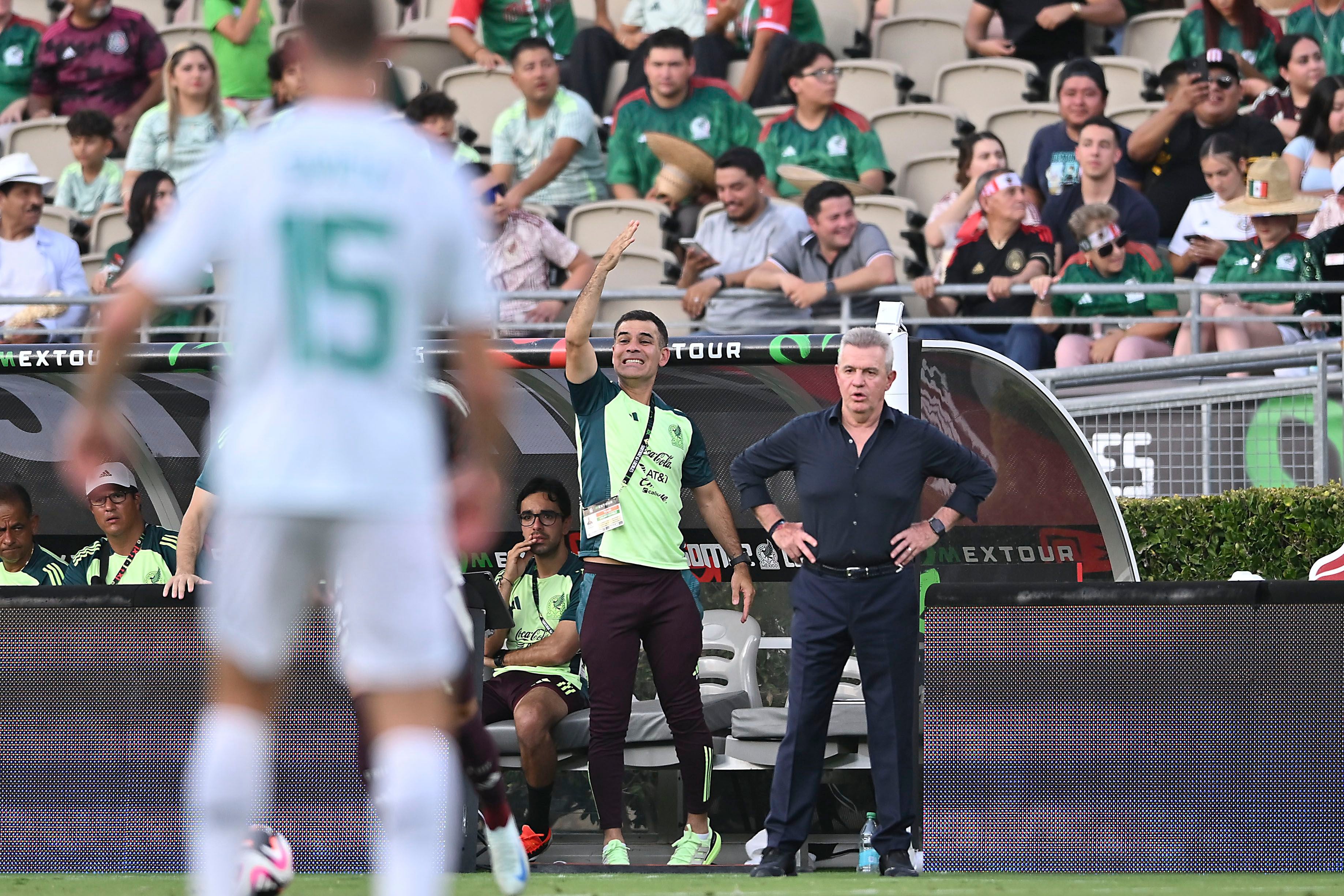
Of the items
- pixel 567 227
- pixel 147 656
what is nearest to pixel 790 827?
pixel 147 656

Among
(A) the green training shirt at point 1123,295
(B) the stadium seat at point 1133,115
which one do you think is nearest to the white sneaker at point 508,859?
(A) the green training shirt at point 1123,295

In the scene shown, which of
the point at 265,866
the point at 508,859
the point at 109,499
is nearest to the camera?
the point at 508,859

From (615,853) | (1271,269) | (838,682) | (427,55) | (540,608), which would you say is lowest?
(615,853)

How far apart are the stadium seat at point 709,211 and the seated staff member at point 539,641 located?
360 cm

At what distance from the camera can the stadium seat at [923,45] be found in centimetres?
1531

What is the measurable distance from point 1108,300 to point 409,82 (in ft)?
21.0

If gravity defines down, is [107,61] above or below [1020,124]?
above

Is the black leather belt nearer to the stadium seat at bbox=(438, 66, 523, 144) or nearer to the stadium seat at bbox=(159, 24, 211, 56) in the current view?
the stadium seat at bbox=(438, 66, 523, 144)

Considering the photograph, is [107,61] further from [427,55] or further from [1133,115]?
[1133,115]

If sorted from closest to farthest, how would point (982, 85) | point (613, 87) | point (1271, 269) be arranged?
point (1271, 269)
point (982, 85)
point (613, 87)

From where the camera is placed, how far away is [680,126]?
518 inches

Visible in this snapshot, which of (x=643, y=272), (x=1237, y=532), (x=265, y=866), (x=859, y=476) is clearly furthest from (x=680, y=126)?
(x=265, y=866)

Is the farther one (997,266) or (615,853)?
(997,266)

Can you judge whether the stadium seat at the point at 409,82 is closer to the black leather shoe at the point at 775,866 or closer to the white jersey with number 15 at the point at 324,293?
the black leather shoe at the point at 775,866
